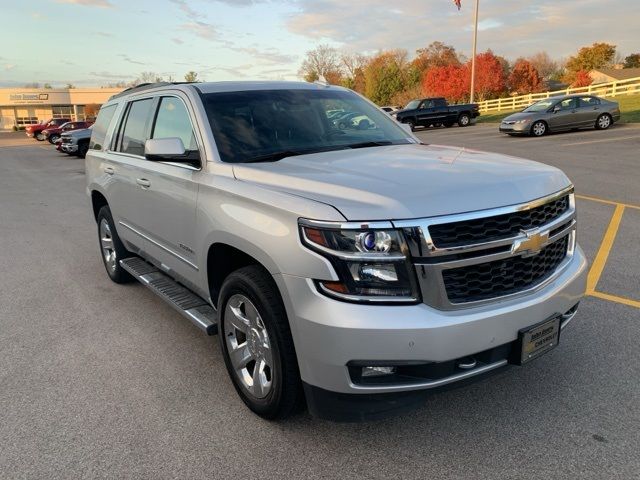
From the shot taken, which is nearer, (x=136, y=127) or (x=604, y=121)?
(x=136, y=127)

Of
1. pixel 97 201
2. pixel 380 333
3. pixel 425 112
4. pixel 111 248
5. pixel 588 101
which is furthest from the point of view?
pixel 425 112

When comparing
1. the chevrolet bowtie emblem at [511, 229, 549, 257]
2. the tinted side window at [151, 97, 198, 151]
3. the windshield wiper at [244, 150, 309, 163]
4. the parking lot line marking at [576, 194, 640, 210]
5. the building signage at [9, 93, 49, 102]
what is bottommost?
the parking lot line marking at [576, 194, 640, 210]

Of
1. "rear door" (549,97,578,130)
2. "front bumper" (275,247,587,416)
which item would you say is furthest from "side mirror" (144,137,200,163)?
"rear door" (549,97,578,130)

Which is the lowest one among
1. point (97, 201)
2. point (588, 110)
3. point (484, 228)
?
point (97, 201)

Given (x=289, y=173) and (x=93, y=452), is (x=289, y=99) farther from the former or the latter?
(x=93, y=452)

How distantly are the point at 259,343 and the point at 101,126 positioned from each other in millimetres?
4063

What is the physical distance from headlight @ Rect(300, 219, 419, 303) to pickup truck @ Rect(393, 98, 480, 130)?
99.8ft

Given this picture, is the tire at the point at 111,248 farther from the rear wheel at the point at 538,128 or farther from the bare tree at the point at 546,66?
the bare tree at the point at 546,66

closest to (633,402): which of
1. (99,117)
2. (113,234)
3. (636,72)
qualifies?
(113,234)

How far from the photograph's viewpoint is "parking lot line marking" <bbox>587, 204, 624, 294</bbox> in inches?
205

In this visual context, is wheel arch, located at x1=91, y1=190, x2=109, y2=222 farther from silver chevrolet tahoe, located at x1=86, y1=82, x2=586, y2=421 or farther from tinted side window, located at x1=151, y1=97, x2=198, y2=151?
silver chevrolet tahoe, located at x1=86, y1=82, x2=586, y2=421

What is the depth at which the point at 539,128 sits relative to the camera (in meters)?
21.8

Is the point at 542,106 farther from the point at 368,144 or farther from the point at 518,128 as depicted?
the point at 368,144

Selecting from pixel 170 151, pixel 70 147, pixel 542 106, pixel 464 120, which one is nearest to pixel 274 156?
pixel 170 151
